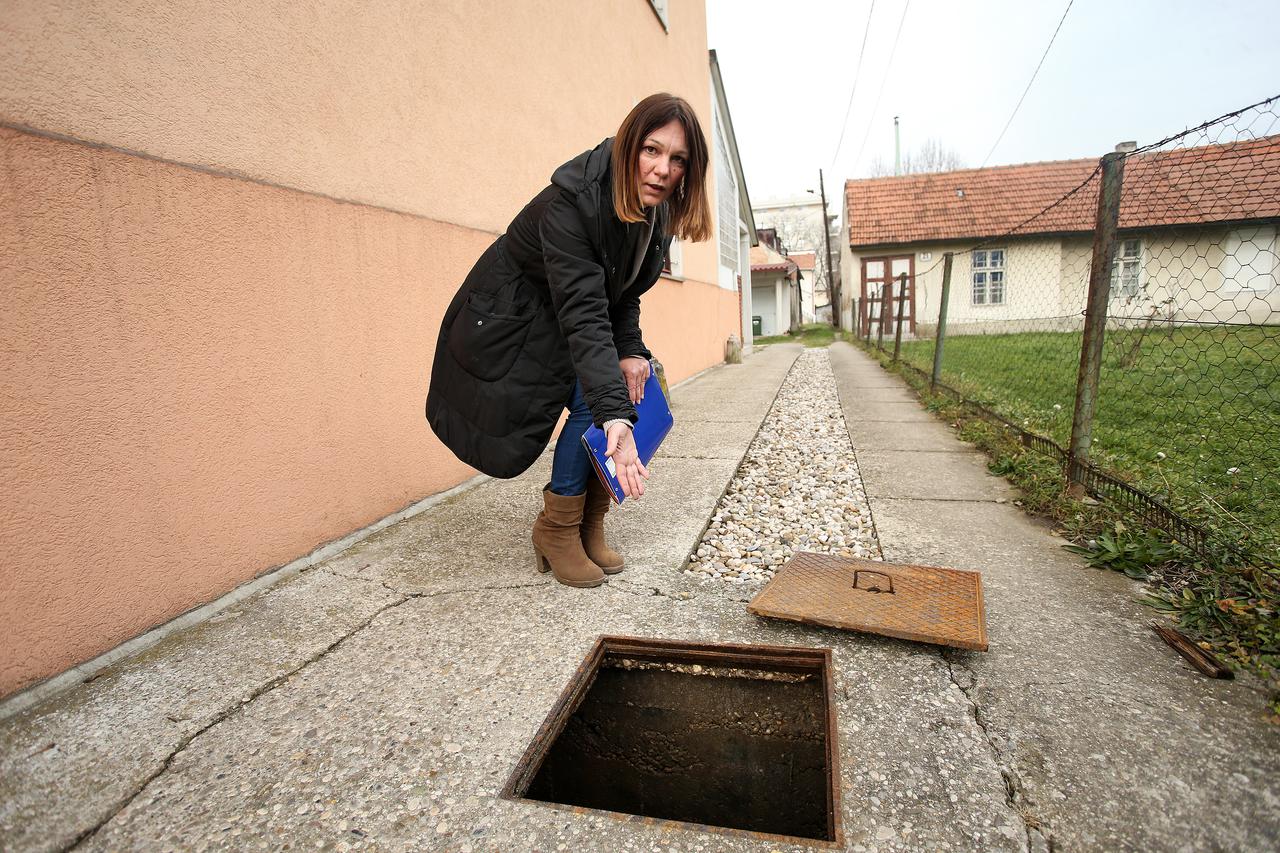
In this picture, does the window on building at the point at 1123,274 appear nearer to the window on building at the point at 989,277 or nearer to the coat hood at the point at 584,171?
the coat hood at the point at 584,171

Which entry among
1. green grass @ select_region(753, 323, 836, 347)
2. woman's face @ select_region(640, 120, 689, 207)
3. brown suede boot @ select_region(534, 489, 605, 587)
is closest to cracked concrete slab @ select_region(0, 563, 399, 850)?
brown suede boot @ select_region(534, 489, 605, 587)

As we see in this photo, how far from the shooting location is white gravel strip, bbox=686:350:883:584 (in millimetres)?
2477

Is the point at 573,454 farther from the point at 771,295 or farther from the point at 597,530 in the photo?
the point at 771,295

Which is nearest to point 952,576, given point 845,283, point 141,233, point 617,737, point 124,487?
point 617,737

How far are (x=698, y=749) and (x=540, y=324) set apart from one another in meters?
1.26

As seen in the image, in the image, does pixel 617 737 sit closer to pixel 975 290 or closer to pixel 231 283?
pixel 231 283

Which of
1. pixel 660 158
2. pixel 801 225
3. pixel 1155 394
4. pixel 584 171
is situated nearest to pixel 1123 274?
pixel 1155 394

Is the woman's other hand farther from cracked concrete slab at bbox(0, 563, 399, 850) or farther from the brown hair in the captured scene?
cracked concrete slab at bbox(0, 563, 399, 850)

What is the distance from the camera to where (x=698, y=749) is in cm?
163

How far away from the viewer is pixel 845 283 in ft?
72.5

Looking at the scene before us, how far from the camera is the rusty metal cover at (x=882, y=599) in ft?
5.63

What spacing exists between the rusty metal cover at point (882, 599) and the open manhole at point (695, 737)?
18 cm

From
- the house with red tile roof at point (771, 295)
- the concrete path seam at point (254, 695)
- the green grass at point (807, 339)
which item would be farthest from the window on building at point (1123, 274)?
the house with red tile roof at point (771, 295)

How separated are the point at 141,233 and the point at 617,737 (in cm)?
194
